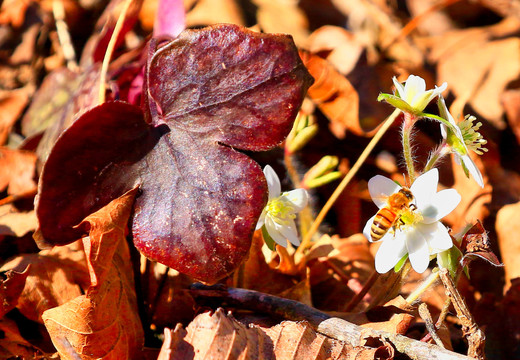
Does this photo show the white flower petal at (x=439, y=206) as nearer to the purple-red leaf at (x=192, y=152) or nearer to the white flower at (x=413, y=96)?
the white flower at (x=413, y=96)

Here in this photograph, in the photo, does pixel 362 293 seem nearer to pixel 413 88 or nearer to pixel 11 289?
pixel 413 88

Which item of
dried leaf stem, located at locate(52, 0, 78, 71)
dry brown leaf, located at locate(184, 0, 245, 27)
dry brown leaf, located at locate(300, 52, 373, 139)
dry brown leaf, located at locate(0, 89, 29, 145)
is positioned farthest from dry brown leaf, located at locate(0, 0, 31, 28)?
dry brown leaf, located at locate(300, 52, 373, 139)

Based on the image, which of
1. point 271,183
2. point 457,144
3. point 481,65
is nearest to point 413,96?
point 457,144

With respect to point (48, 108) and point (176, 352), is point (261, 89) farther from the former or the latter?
point (48, 108)

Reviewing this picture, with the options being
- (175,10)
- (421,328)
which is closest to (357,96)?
(175,10)

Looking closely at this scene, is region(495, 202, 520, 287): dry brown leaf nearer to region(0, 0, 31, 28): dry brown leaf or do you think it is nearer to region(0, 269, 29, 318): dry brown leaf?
region(0, 269, 29, 318): dry brown leaf

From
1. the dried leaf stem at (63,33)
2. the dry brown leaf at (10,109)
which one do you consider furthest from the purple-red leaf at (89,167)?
the dried leaf stem at (63,33)
